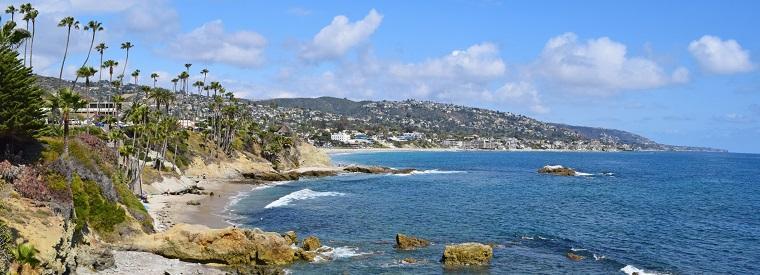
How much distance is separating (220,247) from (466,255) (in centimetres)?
1585

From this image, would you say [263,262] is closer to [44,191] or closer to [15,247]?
[44,191]

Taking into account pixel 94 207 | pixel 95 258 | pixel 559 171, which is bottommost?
pixel 95 258

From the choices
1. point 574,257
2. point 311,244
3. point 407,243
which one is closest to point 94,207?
point 311,244

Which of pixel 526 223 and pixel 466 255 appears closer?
pixel 466 255

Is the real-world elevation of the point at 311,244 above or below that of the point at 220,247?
below

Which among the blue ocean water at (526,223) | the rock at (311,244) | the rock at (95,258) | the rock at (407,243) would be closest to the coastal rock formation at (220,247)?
the blue ocean water at (526,223)

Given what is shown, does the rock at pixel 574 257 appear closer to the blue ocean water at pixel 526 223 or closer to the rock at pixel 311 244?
the blue ocean water at pixel 526 223

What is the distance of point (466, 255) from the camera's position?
3991 cm

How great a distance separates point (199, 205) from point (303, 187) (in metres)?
30.2

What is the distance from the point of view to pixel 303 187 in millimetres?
95938

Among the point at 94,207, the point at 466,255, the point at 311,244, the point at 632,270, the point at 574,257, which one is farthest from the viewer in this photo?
the point at 311,244

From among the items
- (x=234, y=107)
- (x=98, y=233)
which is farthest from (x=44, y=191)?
(x=234, y=107)

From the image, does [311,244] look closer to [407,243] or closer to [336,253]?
[336,253]

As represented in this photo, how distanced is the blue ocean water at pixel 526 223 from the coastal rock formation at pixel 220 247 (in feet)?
7.49
